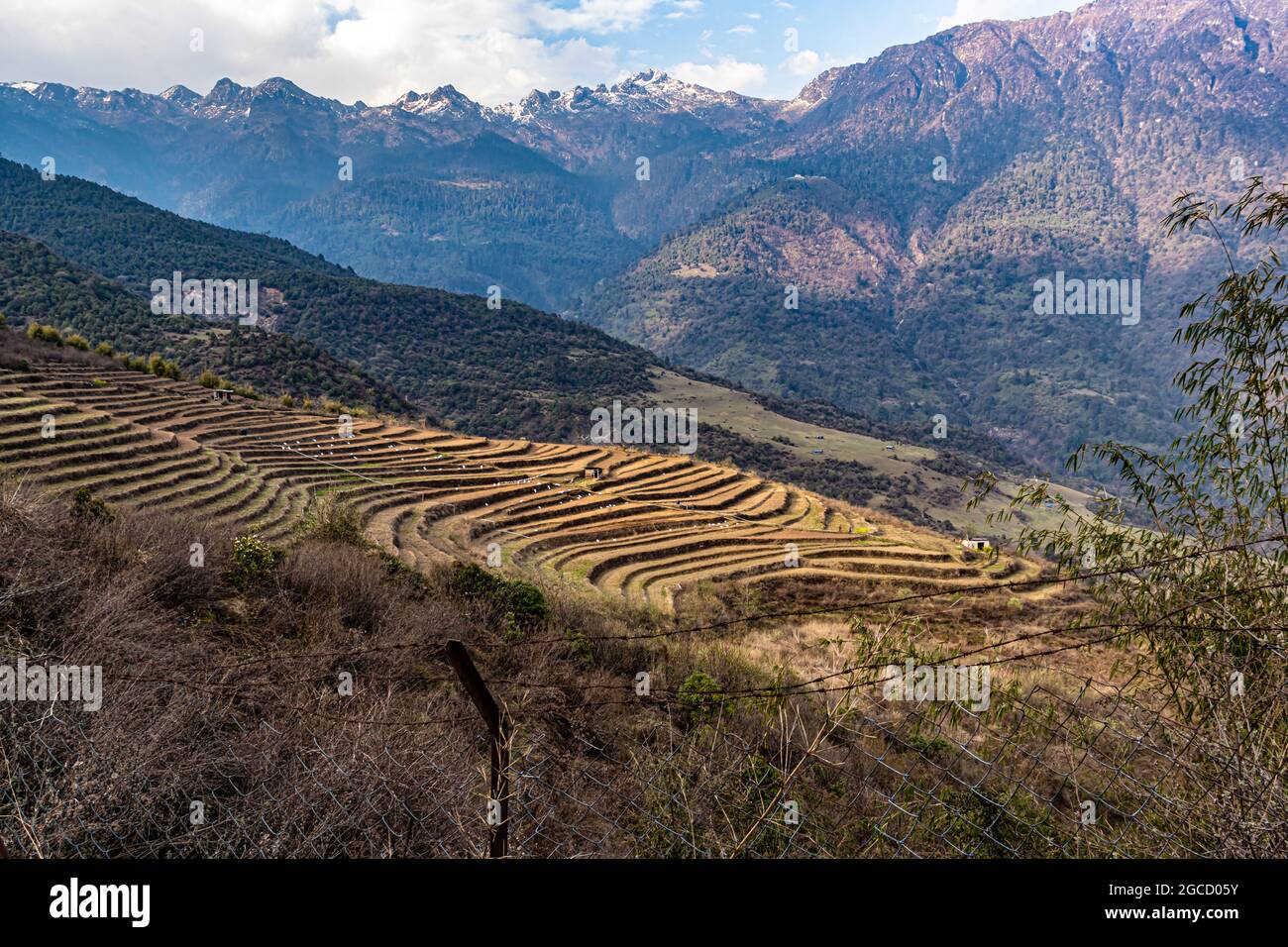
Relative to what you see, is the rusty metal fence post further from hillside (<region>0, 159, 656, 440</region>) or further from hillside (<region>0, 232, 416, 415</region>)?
hillside (<region>0, 159, 656, 440</region>)

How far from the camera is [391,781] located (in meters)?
5.50

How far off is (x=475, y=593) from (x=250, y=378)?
51259 mm
